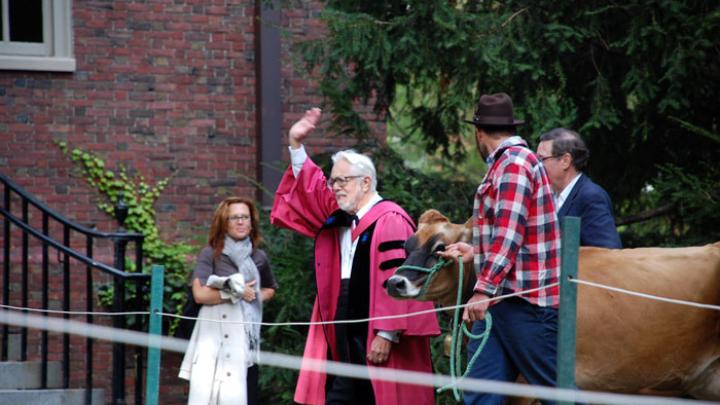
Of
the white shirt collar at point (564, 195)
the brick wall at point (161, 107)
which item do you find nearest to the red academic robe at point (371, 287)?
the white shirt collar at point (564, 195)

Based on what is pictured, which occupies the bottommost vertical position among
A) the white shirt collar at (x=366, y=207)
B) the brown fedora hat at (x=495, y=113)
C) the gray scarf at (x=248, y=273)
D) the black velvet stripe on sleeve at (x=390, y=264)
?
the gray scarf at (x=248, y=273)

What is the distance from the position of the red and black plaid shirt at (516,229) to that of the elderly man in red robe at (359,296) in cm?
96

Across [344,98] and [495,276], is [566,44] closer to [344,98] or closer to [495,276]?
[344,98]

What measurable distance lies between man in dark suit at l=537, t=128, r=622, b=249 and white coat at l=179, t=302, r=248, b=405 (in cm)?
257

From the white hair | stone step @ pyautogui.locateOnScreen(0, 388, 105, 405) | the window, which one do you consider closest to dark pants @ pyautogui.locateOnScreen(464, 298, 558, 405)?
the white hair

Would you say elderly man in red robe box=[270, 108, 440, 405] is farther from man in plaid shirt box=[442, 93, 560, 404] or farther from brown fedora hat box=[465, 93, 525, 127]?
brown fedora hat box=[465, 93, 525, 127]

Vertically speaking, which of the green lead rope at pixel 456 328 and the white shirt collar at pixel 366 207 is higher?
the white shirt collar at pixel 366 207

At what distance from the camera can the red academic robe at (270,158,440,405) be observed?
6.88 m

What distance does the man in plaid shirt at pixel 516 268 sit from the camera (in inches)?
229

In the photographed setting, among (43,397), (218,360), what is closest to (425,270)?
(218,360)

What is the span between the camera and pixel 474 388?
5574 millimetres

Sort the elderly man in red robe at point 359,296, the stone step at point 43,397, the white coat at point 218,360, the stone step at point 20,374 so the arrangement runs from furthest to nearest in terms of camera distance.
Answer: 1. the stone step at point 20,374
2. the stone step at point 43,397
3. the white coat at point 218,360
4. the elderly man in red robe at point 359,296

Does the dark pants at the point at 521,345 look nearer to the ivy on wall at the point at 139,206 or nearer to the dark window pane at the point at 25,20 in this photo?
the ivy on wall at the point at 139,206

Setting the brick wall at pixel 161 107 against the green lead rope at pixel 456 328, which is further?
the brick wall at pixel 161 107
